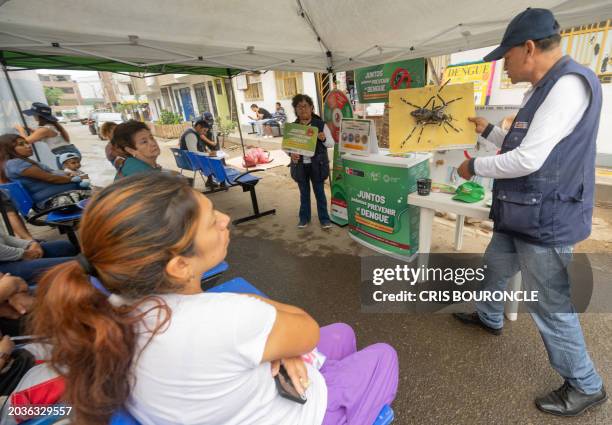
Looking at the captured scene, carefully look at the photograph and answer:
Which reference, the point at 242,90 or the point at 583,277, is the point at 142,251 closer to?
the point at 583,277

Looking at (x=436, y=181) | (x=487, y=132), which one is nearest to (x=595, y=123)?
(x=487, y=132)

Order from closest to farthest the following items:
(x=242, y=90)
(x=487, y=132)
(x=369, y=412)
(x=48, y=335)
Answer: (x=48, y=335)
(x=369, y=412)
(x=487, y=132)
(x=242, y=90)

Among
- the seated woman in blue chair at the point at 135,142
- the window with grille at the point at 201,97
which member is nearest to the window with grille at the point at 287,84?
the window with grille at the point at 201,97

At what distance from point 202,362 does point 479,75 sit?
739 cm

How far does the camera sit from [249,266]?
3.32m

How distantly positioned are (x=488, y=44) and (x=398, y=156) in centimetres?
151

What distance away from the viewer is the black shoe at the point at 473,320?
2.09m

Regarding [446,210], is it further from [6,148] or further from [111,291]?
[6,148]

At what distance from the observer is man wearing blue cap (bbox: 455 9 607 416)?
125 cm

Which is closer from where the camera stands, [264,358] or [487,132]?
[264,358]

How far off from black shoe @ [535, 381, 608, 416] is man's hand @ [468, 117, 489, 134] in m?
1.50

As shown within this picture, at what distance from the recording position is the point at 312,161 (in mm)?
3684

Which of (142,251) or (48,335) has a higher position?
(142,251)

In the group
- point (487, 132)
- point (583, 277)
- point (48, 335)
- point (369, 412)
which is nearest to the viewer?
point (48, 335)
